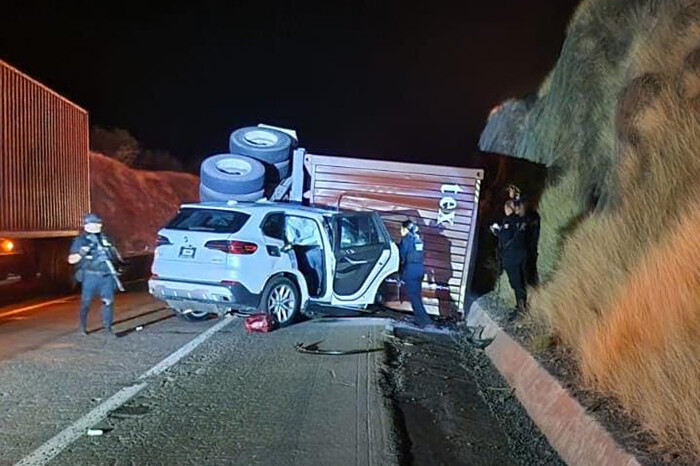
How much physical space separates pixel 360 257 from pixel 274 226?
180 cm

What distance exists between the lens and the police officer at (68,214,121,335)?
10266 mm

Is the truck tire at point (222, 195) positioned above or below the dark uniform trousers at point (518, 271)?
above

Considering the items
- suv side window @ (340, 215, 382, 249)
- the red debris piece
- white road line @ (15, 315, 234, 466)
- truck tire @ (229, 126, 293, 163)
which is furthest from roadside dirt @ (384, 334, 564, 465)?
truck tire @ (229, 126, 293, 163)

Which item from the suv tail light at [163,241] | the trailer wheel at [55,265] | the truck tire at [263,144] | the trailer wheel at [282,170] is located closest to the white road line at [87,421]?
the suv tail light at [163,241]

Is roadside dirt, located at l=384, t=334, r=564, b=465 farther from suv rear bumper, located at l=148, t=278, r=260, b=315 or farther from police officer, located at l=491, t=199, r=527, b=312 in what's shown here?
suv rear bumper, located at l=148, t=278, r=260, b=315

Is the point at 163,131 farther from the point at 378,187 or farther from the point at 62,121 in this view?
the point at 378,187

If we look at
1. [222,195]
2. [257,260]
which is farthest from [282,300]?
[222,195]

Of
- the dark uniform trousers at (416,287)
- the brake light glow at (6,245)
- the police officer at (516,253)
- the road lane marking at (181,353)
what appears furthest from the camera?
the brake light glow at (6,245)

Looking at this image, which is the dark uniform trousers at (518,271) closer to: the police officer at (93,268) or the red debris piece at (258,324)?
the red debris piece at (258,324)

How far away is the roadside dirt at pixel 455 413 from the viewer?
19.4 ft

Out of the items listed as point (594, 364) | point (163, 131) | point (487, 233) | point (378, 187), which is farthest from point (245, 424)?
point (163, 131)

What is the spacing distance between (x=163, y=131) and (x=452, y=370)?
41657mm

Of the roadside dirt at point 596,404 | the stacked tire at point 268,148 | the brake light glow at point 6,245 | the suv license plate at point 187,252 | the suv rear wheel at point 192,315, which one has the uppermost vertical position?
the stacked tire at point 268,148

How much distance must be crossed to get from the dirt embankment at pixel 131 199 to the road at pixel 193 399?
23.8 metres
